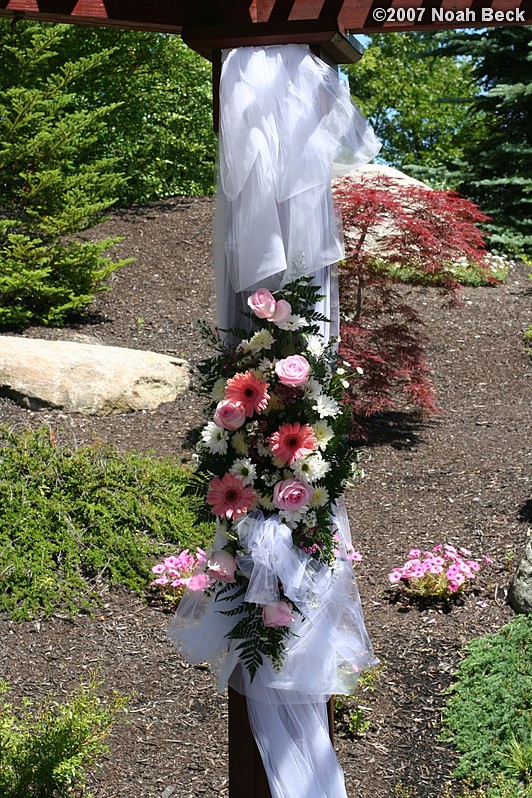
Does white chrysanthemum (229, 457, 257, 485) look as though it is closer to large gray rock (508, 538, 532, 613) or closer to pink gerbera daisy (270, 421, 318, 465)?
pink gerbera daisy (270, 421, 318, 465)

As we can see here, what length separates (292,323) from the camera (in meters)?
2.82

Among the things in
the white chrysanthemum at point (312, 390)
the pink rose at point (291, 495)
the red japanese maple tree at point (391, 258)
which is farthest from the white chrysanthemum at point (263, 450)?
the red japanese maple tree at point (391, 258)

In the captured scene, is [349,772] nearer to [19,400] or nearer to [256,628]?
[256,628]

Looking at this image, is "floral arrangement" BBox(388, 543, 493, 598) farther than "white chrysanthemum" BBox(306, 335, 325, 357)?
Yes

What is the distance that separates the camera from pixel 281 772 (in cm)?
286

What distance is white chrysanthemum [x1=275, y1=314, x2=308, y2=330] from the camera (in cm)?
280

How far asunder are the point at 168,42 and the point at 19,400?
7.30m

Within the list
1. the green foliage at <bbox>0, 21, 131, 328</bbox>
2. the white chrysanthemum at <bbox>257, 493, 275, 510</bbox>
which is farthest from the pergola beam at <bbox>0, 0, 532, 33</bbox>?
the green foliage at <bbox>0, 21, 131, 328</bbox>

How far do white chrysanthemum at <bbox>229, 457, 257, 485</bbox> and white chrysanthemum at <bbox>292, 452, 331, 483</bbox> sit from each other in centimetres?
13

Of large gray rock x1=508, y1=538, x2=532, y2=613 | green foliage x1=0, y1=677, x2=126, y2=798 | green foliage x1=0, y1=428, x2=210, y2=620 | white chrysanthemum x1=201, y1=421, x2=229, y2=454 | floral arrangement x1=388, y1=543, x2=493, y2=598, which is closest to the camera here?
white chrysanthemum x1=201, y1=421, x2=229, y2=454

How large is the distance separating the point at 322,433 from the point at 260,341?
0.34 metres

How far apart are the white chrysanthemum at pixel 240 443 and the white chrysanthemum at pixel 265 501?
0.47ft

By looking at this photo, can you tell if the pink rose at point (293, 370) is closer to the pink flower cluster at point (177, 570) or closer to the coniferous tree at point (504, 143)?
the pink flower cluster at point (177, 570)

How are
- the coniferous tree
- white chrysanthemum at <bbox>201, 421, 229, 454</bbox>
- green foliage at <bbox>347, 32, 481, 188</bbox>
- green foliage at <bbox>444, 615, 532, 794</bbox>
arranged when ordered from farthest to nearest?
green foliage at <bbox>347, 32, 481, 188</bbox> → the coniferous tree → green foliage at <bbox>444, 615, 532, 794</bbox> → white chrysanthemum at <bbox>201, 421, 229, 454</bbox>
